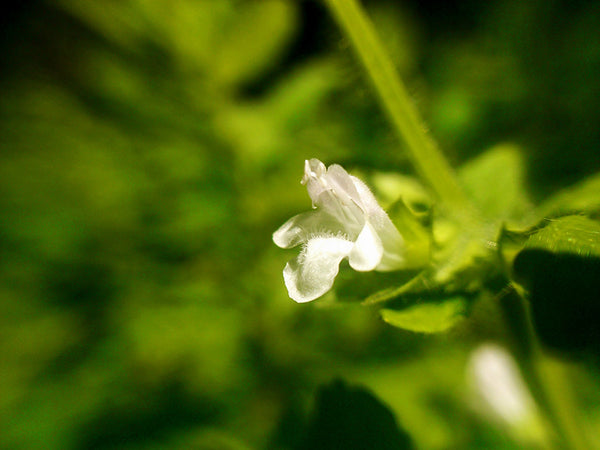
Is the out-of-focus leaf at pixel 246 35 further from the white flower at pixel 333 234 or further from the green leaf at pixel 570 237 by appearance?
the green leaf at pixel 570 237

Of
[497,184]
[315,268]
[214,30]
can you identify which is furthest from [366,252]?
[214,30]

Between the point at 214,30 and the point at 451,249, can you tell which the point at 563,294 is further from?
the point at 214,30

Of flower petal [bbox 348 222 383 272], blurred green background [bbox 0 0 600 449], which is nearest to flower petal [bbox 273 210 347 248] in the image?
flower petal [bbox 348 222 383 272]

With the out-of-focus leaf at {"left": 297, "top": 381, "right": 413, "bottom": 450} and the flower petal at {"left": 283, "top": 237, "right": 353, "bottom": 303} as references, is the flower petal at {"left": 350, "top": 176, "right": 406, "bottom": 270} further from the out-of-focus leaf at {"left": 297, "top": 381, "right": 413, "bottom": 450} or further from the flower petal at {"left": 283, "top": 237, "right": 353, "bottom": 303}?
the out-of-focus leaf at {"left": 297, "top": 381, "right": 413, "bottom": 450}

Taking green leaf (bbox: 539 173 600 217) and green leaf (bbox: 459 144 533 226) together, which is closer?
green leaf (bbox: 539 173 600 217)

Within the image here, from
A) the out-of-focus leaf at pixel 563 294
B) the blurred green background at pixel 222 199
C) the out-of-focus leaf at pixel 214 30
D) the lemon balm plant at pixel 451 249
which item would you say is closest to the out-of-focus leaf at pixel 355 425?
the lemon balm plant at pixel 451 249

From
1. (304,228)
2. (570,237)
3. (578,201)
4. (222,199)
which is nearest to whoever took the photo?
(570,237)
